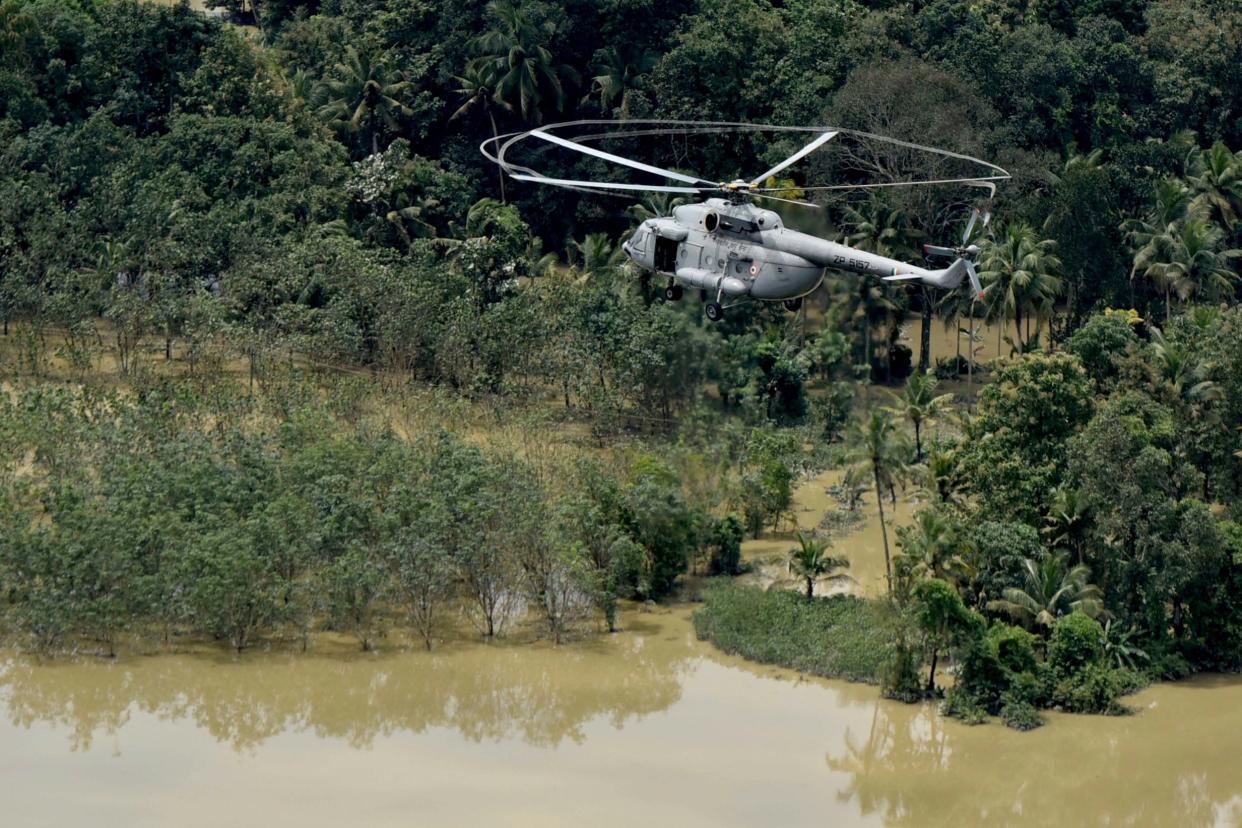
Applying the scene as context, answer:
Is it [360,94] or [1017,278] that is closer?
[1017,278]

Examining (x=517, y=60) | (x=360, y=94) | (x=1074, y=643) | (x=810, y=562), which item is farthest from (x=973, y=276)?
(x=360, y=94)

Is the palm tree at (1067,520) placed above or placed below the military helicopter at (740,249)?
below

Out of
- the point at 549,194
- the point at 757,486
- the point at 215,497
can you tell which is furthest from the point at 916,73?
the point at 215,497

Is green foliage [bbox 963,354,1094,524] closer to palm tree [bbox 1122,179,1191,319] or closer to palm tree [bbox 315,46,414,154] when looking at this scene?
palm tree [bbox 1122,179,1191,319]

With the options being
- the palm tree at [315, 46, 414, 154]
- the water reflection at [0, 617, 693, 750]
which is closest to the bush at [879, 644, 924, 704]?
the water reflection at [0, 617, 693, 750]

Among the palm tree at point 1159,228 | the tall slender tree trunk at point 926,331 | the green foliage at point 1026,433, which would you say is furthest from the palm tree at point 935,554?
the palm tree at point 1159,228

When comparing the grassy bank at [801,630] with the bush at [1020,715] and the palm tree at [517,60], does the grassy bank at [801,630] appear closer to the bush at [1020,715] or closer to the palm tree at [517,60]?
the bush at [1020,715]

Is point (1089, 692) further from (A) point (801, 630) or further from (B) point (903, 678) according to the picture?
(A) point (801, 630)
